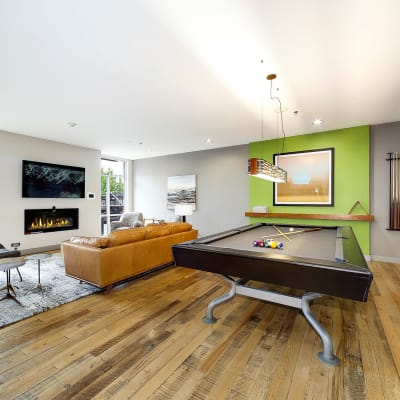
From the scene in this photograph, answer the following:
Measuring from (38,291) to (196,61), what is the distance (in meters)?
3.48

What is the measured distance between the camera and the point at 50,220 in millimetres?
5699

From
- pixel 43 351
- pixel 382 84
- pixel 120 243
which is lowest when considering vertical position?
pixel 43 351

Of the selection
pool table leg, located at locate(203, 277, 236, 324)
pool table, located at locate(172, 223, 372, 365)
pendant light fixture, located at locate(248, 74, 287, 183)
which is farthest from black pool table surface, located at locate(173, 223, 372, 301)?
pendant light fixture, located at locate(248, 74, 287, 183)

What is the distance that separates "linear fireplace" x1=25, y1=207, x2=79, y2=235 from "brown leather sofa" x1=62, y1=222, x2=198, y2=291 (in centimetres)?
266

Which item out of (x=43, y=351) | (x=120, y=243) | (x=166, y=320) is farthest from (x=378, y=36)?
(x=43, y=351)

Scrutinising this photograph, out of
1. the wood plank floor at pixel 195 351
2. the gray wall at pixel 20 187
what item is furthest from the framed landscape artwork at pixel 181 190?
the wood plank floor at pixel 195 351

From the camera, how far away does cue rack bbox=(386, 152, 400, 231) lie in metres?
4.36

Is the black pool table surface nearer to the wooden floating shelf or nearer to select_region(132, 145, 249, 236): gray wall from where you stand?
the wooden floating shelf

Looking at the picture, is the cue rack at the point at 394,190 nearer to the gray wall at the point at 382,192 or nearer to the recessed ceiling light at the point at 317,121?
the gray wall at the point at 382,192

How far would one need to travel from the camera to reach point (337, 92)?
10.3ft

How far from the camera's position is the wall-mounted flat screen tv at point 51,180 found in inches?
205

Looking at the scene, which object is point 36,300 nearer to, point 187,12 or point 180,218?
point 187,12

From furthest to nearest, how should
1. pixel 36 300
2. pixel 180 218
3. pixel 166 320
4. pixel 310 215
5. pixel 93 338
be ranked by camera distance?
pixel 180 218 < pixel 310 215 < pixel 36 300 < pixel 166 320 < pixel 93 338

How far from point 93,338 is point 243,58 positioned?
3098 mm
